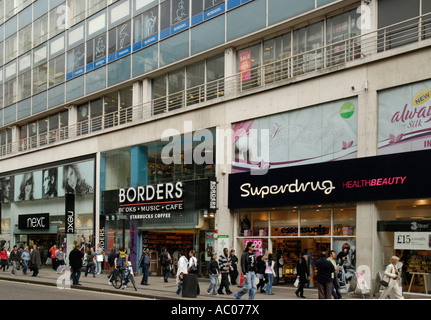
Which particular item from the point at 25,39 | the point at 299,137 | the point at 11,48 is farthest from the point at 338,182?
the point at 11,48

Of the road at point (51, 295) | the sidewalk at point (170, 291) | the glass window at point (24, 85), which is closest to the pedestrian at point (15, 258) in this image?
the sidewalk at point (170, 291)

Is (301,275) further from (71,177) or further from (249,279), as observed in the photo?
(71,177)

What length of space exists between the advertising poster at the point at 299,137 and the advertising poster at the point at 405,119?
1.14 meters

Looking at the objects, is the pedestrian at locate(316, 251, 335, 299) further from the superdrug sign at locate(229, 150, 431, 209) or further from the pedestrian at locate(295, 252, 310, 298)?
the superdrug sign at locate(229, 150, 431, 209)

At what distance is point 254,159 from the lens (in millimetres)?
22250

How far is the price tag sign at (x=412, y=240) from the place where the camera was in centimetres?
1675

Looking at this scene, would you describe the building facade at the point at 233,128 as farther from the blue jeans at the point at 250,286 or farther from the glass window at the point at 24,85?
the blue jeans at the point at 250,286

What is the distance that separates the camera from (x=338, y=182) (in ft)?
62.2

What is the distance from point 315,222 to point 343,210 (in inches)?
54.5

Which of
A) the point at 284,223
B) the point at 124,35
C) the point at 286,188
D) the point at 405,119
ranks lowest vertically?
the point at 284,223

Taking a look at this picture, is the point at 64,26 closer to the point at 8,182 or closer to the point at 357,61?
the point at 8,182

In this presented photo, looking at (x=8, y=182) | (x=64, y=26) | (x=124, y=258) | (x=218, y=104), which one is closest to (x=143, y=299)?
(x=124, y=258)

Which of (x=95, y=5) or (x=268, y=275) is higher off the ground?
(x=95, y=5)

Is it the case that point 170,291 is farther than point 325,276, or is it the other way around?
point 170,291
